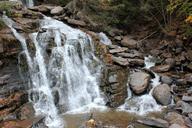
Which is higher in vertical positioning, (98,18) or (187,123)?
(98,18)

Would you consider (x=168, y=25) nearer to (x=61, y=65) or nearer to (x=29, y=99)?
(x=61, y=65)

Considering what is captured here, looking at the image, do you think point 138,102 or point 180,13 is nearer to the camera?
point 138,102

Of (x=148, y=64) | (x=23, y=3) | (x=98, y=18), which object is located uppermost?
(x=23, y=3)

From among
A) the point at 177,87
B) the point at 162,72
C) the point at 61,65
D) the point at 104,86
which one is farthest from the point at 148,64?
the point at 61,65

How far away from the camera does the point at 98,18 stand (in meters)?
17.6

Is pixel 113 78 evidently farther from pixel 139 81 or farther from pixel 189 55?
pixel 189 55

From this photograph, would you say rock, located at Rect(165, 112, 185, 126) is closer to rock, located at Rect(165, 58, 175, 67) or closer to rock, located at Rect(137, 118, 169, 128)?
rock, located at Rect(137, 118, 169, 128)

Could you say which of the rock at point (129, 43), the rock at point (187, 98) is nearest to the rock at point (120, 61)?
the rock at point (129, 43)

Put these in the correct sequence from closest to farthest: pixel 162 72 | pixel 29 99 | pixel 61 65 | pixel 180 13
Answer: pixel 29 99 < pixel 61 65 < pixel 162 72 < pixel 180 13

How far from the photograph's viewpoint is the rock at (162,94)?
13008 millimetres

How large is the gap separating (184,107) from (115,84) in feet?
9.47

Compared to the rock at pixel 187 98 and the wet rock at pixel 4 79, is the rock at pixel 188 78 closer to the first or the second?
the rock at pixel 187 98

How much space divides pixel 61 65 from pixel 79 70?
85cm

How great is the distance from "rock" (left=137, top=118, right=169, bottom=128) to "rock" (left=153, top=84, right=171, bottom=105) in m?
1.68
